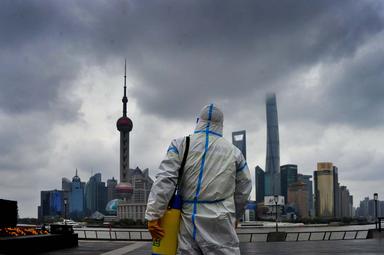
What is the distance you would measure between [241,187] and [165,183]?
84cm

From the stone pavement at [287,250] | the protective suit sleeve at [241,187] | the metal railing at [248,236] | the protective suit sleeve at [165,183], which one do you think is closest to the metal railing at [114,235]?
the metal railing at [248,236]

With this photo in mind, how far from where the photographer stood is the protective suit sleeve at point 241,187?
489 cm

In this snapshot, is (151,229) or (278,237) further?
(278,237)

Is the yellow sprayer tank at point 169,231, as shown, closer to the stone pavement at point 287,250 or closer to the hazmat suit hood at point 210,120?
the hazmat suit hood at point 210,120

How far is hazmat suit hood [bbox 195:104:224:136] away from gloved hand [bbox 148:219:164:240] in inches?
40.9

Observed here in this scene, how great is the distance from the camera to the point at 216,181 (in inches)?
182

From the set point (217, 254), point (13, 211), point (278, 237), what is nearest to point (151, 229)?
point (217, 254)

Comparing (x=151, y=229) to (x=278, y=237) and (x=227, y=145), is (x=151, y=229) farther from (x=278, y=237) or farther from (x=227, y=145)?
(x=278, y=237)

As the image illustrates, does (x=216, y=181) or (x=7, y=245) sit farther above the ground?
(x=216, y=181)

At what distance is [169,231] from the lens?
442cm

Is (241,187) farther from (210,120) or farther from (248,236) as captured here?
(248,236)

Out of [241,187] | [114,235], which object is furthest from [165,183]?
[114,235]

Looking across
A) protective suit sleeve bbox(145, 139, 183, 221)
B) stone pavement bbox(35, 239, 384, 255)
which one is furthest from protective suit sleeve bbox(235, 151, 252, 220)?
stone pavement bbox(35, 239, 384, 255)

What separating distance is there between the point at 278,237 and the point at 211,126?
25.4 meters
